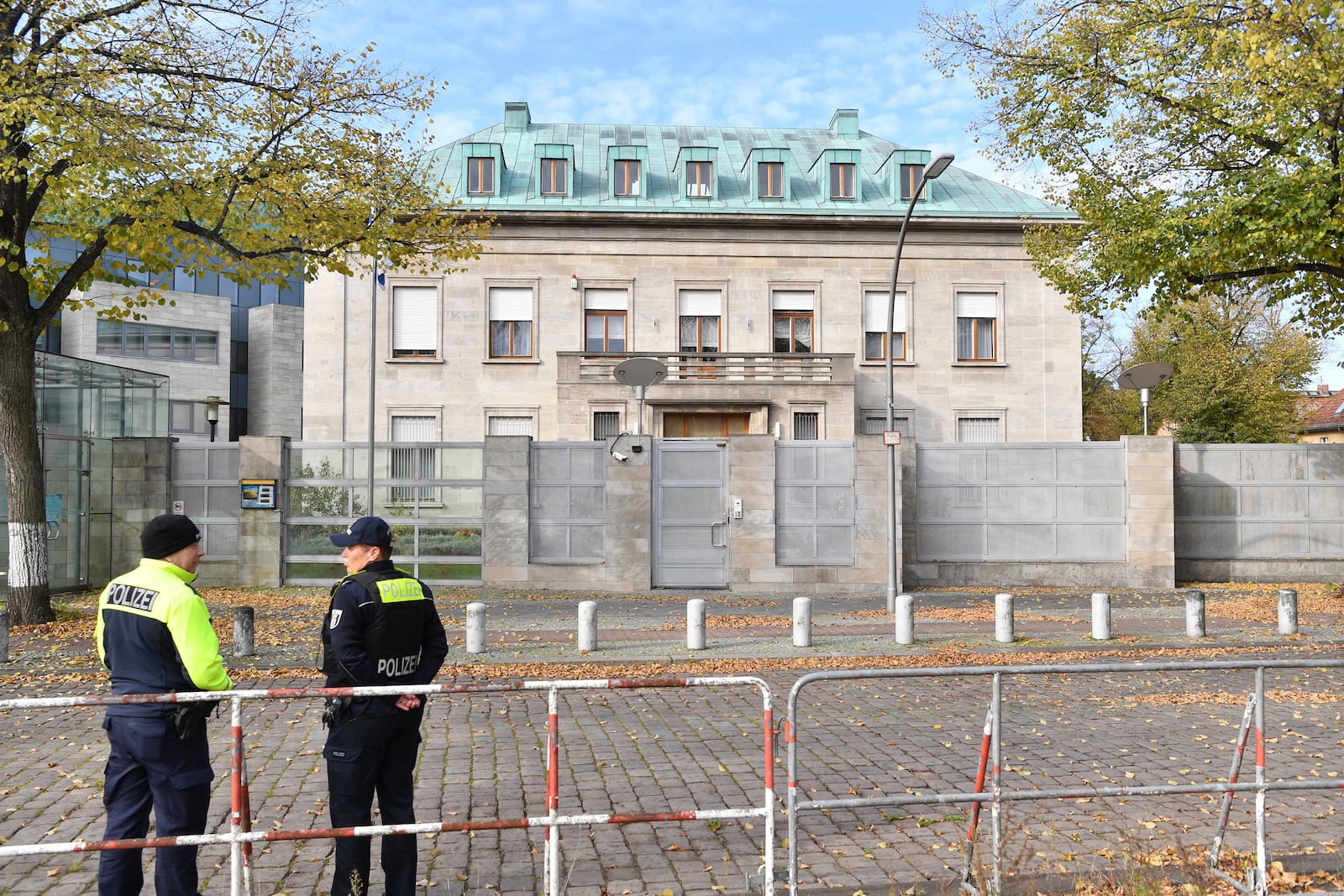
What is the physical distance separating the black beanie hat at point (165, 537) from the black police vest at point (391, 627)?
0.72m

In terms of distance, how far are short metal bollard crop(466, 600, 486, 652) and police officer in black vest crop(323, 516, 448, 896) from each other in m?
7.77

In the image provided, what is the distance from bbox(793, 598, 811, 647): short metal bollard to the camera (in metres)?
13.2

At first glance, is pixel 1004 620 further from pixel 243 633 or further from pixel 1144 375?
pixel 1144 375

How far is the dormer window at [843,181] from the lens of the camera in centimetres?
3356

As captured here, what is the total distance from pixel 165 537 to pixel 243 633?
8384 mm

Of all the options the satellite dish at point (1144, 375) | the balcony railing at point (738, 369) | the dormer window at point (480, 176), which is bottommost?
→ the satellite dish at point (1144, 375)

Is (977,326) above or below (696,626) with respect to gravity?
above

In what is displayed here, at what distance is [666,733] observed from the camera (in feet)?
27.9

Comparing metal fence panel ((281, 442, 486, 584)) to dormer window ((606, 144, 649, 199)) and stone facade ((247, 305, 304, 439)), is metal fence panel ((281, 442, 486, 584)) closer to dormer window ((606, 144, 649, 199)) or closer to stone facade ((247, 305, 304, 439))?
dormer window ((606, 144, 649, 199))

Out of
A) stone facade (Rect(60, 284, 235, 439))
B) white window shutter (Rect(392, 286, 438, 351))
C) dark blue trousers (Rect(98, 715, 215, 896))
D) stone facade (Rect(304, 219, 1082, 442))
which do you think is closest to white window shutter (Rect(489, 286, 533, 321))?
stone facade (Rect(304, 219, 1082, 442))

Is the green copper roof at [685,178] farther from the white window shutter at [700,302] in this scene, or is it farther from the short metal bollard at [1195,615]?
the short metal bollard at [1195,615]

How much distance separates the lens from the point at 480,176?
108 ft

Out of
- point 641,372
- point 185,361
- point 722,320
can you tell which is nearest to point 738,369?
point 722,320

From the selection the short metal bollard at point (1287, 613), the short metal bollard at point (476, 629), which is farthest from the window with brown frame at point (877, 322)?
the short metal bollard at point (476, 629)
